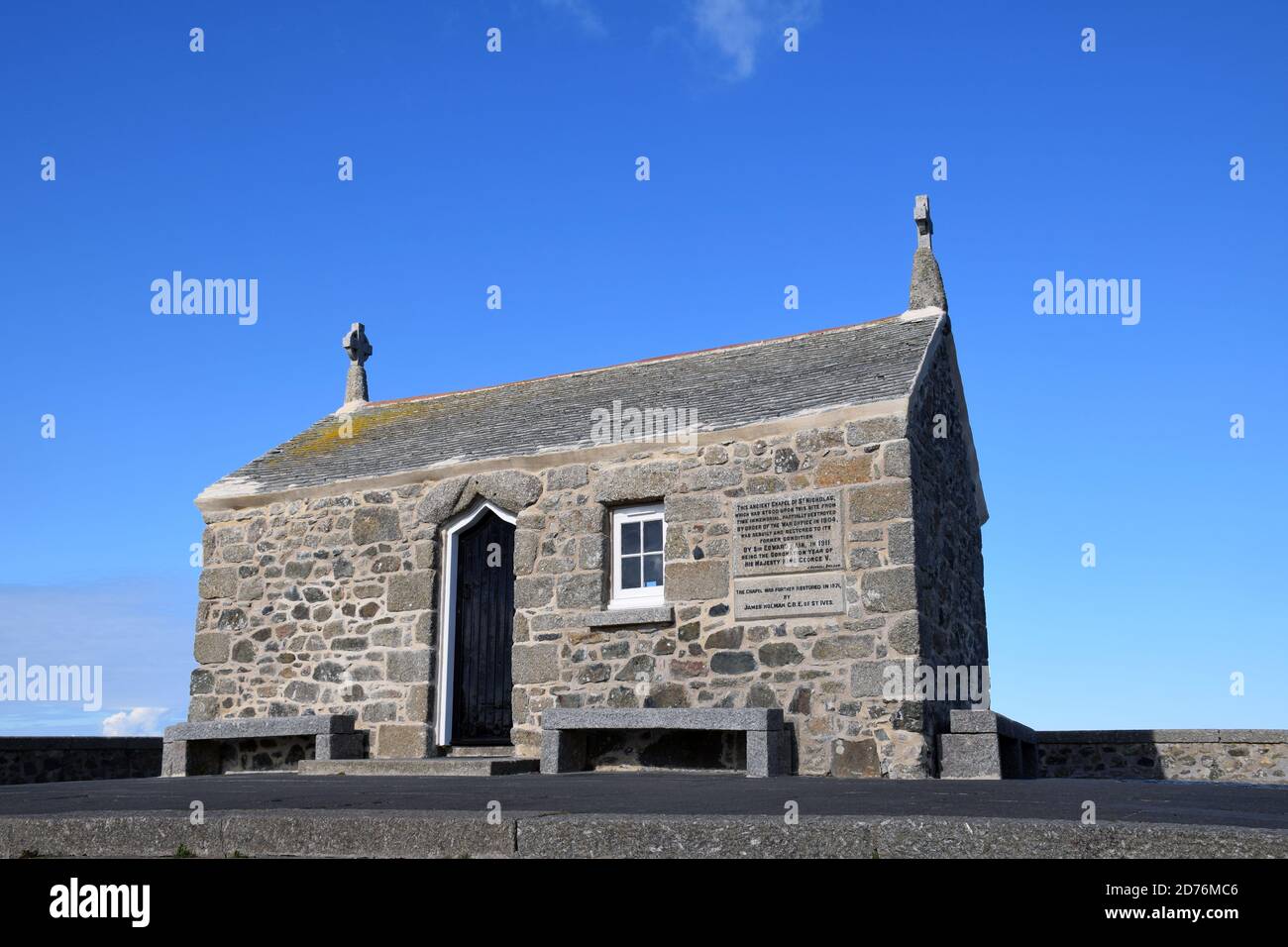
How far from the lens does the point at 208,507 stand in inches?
585

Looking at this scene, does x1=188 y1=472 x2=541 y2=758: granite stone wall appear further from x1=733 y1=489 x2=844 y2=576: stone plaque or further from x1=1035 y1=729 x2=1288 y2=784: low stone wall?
x1=1035 y1=729 x2=1288 y2=784: low stone wall

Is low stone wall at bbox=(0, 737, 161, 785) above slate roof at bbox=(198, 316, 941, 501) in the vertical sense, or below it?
below

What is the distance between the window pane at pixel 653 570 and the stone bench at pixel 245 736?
3.84m

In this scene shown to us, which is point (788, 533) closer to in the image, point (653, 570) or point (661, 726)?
point (653, 570)

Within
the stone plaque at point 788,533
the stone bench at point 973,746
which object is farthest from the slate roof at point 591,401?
Result: the stone bench at point 973,746

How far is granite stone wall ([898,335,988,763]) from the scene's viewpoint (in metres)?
11.0

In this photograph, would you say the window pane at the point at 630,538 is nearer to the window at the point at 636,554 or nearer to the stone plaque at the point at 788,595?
the window at the point at 636,554

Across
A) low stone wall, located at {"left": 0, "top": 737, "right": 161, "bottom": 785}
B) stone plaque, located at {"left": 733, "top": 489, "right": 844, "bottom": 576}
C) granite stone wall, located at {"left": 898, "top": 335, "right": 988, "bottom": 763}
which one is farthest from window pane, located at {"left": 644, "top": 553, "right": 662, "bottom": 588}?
low stone wall, located at {"left": 0, "top": 737, "right": 161, "bottom": 785}

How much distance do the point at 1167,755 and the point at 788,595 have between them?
7107mm

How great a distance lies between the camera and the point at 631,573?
12328 mm

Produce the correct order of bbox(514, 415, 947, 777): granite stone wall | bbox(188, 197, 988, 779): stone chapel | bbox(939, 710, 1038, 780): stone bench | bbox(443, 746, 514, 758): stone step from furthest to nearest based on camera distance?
bbox(443, 746, 514, 758): stone step < bbox(188, 197, 988, 779): stone chapel < bbox(514, 415, 947, 777): granite stone wall < bbox(939, 710, 1038, 780): stone bench

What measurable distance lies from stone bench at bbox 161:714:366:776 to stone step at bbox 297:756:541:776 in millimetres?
704

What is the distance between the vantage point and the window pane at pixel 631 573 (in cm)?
1230
